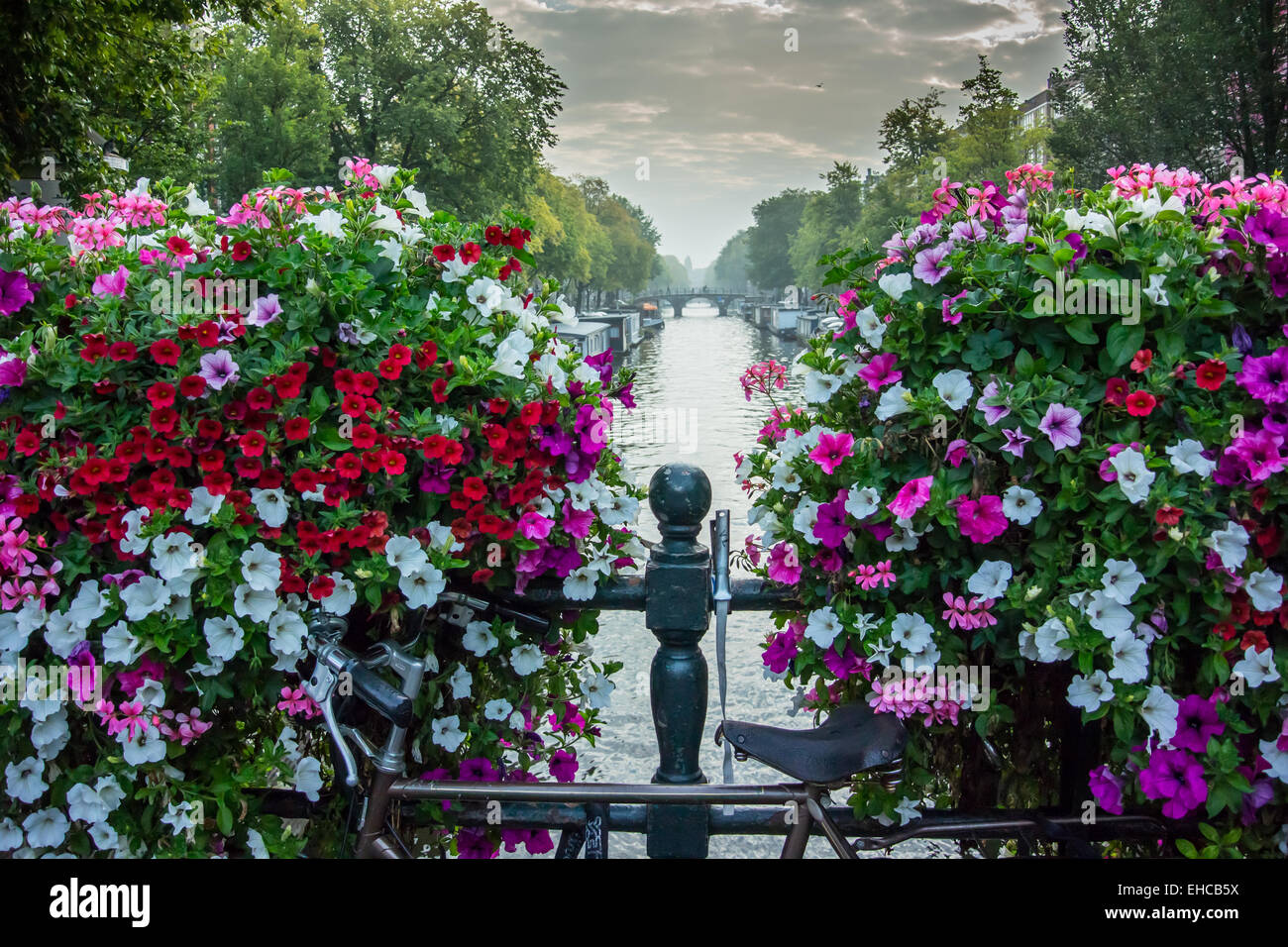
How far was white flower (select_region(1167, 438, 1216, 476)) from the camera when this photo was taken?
6.67 ft

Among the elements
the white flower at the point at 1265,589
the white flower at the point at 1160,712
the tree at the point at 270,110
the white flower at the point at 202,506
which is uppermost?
the tree at the point at 270,110

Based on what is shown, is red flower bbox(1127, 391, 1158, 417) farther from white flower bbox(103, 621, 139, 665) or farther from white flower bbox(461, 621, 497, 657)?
white flower bbox(103, 621, 139, 665)

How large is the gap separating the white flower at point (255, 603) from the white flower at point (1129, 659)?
165 cm

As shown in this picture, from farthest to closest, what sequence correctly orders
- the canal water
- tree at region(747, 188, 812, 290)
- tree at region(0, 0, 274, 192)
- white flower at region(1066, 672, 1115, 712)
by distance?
tree at region(747, 188, 812, 290), tree at region(0, 0, 274, 192), the canal water, white flower at region(1066, 672, 1115, 712)

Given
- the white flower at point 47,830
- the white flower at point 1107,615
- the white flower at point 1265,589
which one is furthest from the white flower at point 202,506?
the white flower at point 1265,589

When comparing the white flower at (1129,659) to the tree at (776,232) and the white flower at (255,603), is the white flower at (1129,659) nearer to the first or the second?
the white flower at (255,603)

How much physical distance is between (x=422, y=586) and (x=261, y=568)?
A: 1.06 feet

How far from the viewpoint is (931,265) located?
2221 millimetres

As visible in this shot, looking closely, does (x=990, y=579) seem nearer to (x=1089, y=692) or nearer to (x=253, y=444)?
(x=1089, y=692)

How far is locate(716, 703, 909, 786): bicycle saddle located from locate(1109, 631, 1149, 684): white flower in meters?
0.43

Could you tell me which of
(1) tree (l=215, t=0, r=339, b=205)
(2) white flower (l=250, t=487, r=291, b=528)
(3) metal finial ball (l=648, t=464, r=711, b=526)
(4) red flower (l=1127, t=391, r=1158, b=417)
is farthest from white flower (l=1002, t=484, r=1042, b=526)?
(1) tree (l=215, t=0, r=339, b=205)

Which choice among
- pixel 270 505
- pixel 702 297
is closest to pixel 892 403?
pixel 270 505

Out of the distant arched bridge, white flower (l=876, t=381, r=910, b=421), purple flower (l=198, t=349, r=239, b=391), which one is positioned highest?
the distant arched bridge

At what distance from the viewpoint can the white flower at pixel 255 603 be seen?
214 centimetres
